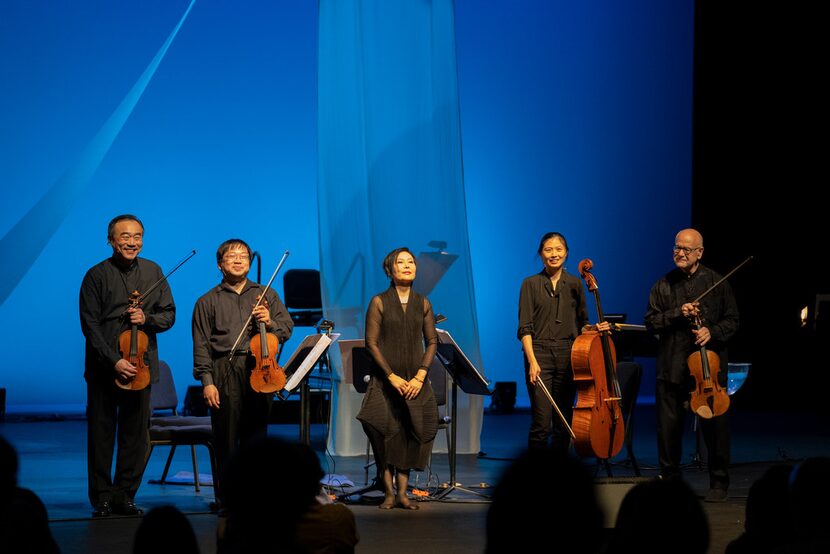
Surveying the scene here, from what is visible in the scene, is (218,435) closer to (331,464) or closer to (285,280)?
(331,464)

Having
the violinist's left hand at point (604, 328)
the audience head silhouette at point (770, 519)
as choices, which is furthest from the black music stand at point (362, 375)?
the audience head silhouette at point (770, 519)

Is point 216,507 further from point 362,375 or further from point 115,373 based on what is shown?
point 362,375

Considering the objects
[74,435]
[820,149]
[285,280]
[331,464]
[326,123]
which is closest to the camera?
[331,464]

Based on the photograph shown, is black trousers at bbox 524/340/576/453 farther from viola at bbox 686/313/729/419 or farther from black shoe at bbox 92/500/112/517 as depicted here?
black shoe at bbox 92/500/112/517

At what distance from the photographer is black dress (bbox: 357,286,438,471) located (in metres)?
5.35

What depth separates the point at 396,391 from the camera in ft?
17.7

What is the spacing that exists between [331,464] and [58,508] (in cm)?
225

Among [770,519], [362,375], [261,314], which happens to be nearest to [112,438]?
[261,314]

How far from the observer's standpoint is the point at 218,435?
5219 millimetres

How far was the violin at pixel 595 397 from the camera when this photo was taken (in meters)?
5.56

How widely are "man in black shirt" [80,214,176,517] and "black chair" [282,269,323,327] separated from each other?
3.72 m

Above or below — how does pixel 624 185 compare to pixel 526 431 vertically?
above

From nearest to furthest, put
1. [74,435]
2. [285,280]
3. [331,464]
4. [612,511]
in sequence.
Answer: [612,511] → [331,464] → [74,435] → [285,280]

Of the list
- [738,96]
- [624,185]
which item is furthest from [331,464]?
[738,96]
